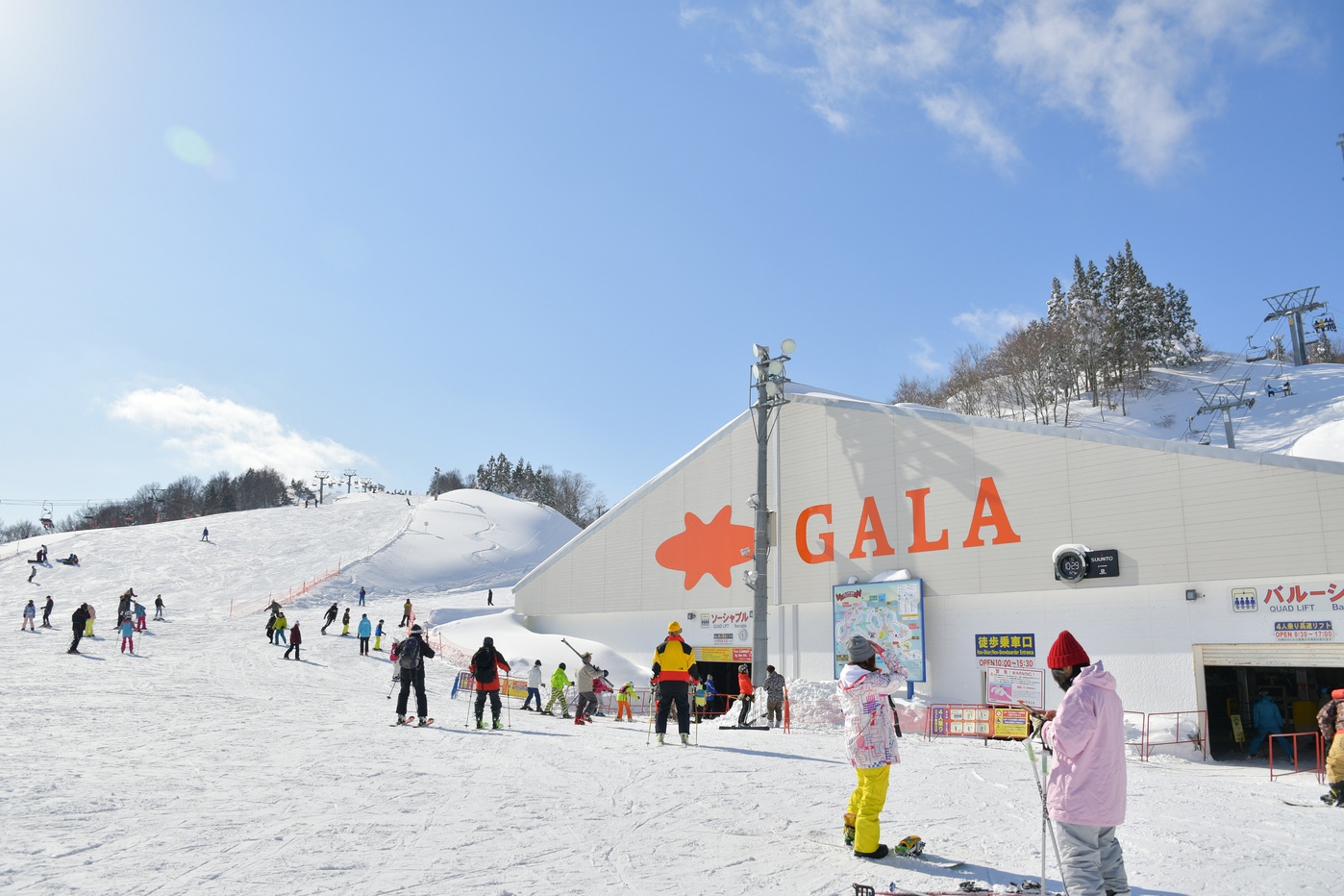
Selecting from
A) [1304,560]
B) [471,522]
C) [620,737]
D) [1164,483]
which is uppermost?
[471,522]

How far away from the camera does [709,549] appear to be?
2658cm

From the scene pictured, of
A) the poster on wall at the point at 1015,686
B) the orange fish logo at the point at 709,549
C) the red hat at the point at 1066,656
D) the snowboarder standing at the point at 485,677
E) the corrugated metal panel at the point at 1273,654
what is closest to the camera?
the red hat at the point at 1066,656

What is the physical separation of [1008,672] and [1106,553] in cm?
358

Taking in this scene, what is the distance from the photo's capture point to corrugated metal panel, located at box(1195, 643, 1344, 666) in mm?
15141

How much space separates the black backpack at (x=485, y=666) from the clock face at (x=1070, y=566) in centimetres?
1256

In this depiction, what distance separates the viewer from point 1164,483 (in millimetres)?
17344

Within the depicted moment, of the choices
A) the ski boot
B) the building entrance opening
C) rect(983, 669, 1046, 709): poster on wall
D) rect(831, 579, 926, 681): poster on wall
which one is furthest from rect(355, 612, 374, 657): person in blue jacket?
the ski boot

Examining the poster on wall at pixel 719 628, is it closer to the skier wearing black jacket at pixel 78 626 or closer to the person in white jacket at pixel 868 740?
the skier wearing black jacket at pixel 78 626

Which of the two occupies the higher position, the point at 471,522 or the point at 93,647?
the point at 471,522

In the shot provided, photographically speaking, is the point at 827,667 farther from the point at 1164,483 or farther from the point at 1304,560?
the point at 1304,560

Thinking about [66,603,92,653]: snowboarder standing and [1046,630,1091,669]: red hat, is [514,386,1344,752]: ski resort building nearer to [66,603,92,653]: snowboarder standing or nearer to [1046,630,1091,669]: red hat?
[1046,630,1091,669]: red hat

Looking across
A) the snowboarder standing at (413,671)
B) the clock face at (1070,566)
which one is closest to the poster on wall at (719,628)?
the clock face at (1070,566)

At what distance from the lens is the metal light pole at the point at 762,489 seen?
2105 centimetres

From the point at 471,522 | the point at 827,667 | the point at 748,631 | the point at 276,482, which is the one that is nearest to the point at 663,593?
the point at 748,631
